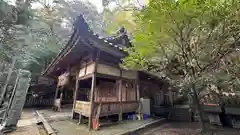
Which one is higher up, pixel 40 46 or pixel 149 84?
pixel 40 46

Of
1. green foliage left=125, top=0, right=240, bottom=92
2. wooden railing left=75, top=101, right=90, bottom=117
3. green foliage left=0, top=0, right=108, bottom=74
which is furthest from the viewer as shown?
green foliage left=0, top=0, right=108, bottom=74

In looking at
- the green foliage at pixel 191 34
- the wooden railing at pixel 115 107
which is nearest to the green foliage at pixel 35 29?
the wooden railing at pixel 115 107

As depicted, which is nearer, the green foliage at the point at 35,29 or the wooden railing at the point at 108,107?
the wooden railing at the point at 108,107

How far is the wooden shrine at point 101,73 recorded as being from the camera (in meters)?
5.46

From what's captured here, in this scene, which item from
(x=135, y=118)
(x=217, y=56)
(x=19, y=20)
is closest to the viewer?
(x=217, y=56)

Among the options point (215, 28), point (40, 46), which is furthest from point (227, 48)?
point (40, 46)

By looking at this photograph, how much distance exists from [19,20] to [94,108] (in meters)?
11.9

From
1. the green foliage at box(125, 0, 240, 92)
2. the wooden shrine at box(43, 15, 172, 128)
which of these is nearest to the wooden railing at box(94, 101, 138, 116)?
the wooden shrine at box(43, 15, 172, 128)

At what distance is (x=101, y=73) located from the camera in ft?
20.8

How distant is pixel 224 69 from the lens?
4.18 m

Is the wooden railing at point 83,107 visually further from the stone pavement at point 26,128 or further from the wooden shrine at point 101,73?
the stone pavement at point 26,128

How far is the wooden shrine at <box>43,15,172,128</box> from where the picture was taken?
215 inches

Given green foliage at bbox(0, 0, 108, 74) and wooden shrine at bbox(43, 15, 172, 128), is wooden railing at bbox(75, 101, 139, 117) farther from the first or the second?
green foliage at bbox(0, 0, 108, 74)

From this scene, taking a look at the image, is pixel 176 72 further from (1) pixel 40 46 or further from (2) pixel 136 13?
(1) pixel 40 46
